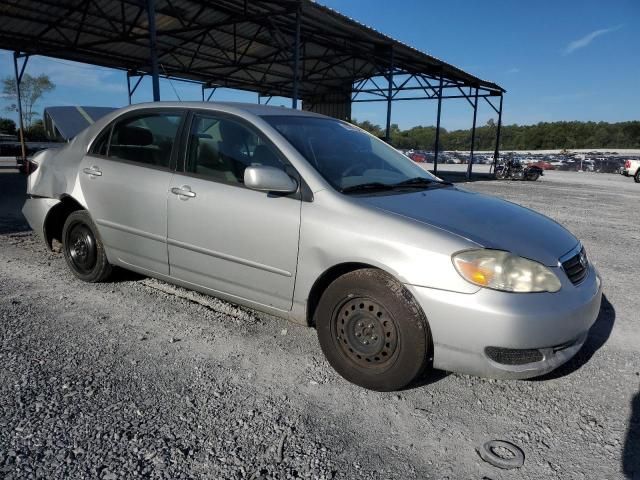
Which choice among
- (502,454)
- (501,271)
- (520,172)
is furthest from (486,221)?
(520,172)

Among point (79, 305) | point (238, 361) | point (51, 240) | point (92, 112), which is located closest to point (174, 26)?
point (92, 112)

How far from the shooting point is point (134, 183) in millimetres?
3406

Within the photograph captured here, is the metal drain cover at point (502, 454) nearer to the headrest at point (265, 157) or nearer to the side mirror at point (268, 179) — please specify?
the side mirror at point (268, 179)

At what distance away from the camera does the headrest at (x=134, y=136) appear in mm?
3512

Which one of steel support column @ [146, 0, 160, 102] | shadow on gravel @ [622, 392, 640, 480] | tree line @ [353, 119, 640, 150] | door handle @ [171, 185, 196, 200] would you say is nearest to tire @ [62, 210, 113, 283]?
door handle @ [171, 185, 196, 200]

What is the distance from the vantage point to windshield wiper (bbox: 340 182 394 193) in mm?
2744

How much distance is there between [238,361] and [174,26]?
48.7 ft

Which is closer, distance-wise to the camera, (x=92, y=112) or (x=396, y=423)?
(x=396, y=423)

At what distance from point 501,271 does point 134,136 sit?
2902 millimetres

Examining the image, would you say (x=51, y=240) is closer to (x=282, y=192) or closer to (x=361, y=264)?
(x=282, y=192)

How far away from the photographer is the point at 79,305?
349 cm

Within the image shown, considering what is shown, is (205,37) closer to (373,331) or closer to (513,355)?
(373,331)

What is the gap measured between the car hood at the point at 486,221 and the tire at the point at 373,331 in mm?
431

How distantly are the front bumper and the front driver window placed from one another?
1344 mm
